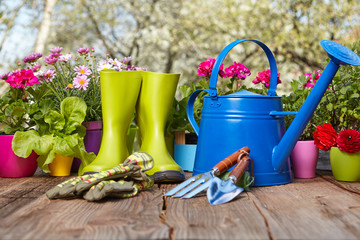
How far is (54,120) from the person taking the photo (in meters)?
1.44

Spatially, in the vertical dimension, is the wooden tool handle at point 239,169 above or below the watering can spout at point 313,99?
below

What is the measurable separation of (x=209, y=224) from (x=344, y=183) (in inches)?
26.8

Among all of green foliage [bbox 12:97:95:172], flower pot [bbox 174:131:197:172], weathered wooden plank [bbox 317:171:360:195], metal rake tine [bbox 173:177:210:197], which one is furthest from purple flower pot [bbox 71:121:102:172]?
weathered wooden plank [bbox 317:171:360:195]

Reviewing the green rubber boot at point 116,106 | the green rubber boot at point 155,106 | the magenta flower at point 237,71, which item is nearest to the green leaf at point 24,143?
the green rubber boot at point 116,106

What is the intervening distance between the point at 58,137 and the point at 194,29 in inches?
169

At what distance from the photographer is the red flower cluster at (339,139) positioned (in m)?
1.33

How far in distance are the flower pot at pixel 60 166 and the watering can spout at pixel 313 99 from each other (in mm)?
723

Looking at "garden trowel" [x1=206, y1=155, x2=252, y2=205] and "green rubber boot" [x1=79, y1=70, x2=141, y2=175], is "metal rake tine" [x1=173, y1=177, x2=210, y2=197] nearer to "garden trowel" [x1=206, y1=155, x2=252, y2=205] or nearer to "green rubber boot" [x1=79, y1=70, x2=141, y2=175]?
"garden trowel" [x1=206, y1=155, x2=252, y2=205]

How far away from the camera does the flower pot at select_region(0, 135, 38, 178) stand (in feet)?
4.78

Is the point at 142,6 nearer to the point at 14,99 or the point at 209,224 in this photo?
the point at 14,99

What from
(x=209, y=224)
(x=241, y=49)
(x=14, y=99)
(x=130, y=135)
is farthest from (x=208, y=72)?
(x=241, y=49)

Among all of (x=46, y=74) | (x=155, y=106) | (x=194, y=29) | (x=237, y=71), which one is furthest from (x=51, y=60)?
(x=194, y=29)

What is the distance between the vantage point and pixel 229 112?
4.27ft

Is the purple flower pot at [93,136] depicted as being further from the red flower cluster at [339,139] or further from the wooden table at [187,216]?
the red flower cluster at [339,139]
